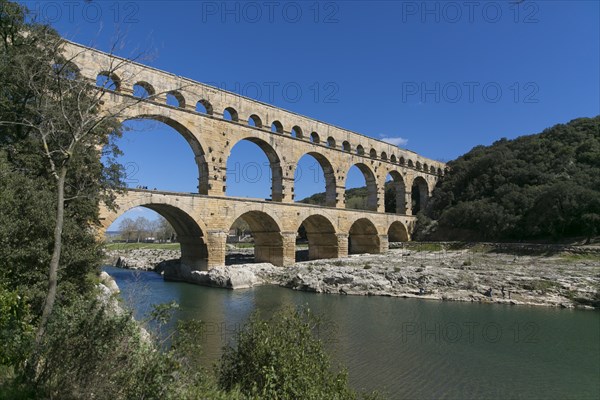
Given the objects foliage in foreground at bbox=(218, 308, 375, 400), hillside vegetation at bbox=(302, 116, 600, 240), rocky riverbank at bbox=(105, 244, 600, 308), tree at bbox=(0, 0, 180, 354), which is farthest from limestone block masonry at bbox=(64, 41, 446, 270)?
foliage in foreground at bbox=(218, 308, 375, 400)

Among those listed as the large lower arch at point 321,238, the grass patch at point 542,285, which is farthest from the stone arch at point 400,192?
the grass patch at point 542,285

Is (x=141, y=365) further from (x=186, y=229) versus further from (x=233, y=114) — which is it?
(x=233, y=114)

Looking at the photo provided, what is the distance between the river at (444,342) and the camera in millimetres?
7617

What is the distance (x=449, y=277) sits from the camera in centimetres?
1822

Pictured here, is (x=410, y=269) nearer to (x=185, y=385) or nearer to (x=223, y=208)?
(x=223, y=208)

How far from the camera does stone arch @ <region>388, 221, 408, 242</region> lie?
3634cm

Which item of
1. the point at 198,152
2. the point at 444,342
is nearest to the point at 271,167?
the point at 198,152

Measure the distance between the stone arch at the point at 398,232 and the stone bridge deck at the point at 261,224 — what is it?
0.13 meters

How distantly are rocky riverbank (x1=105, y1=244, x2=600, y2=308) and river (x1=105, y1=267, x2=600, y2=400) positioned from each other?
1.21 metres

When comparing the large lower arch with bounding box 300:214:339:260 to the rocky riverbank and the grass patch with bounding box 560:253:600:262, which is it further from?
the grass patch with bounding box 560:253:600:262

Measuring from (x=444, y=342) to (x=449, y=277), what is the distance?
8.36m

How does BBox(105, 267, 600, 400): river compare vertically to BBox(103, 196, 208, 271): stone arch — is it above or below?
below

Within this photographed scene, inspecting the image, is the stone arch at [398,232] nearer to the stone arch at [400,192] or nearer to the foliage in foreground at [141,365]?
the stone arch at [400,192]

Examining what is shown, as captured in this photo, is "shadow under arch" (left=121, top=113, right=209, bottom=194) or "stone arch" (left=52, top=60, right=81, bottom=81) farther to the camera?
"shadow under arch" (left=121, top=113, right=209, bottom=194)
